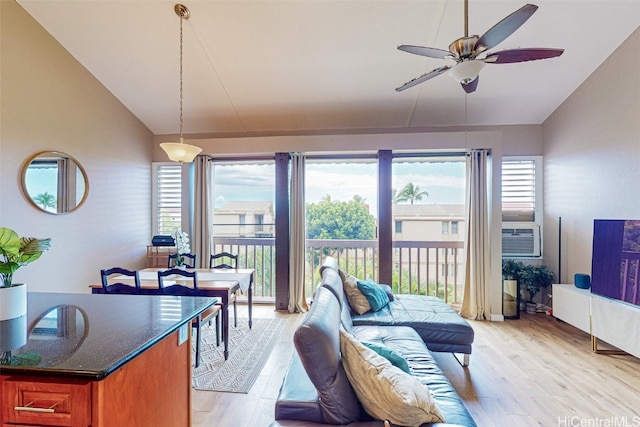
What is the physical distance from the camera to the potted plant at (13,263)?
135 cm

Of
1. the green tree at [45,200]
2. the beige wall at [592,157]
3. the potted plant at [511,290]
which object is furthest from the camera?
the potted plant at [511,290]

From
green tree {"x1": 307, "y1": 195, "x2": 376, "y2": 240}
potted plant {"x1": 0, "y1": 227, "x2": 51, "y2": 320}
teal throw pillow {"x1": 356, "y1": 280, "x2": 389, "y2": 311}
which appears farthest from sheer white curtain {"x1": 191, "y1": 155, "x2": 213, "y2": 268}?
potted plant {"x1": 0, "y1": 227, "x2": 51, "y2": 320}

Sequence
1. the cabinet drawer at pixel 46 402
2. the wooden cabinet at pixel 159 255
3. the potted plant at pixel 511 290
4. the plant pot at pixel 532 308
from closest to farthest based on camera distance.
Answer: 1. the cabinet drawer at pixel 46 402
2. the potted plant at pixel 511 290
3. the plant pot at pixel 532 308
4. the wooden cabinet at pixel 159 255

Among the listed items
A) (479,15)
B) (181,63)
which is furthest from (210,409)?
(479,15)

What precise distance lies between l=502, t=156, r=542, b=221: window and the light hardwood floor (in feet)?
5.54

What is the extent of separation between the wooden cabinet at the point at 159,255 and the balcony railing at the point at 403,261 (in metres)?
0.69

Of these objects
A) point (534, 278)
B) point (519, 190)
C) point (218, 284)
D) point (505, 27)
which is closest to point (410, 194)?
point (519, 190)

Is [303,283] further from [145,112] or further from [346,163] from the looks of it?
[145,112]

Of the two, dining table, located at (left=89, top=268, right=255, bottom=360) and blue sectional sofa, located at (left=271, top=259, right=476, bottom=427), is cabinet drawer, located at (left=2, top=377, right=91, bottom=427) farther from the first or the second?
dining table, located at (left=89, top=268, right=255, bottom=360)

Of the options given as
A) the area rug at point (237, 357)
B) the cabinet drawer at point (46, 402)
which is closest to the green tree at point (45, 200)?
the area rug at point (237, 357)

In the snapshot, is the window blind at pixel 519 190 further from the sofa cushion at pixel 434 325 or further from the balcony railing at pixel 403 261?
the sofa cushion at pixel 434 325

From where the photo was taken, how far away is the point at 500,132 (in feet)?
13.2

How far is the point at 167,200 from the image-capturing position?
483 centimetres

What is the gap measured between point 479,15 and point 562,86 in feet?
5.74
